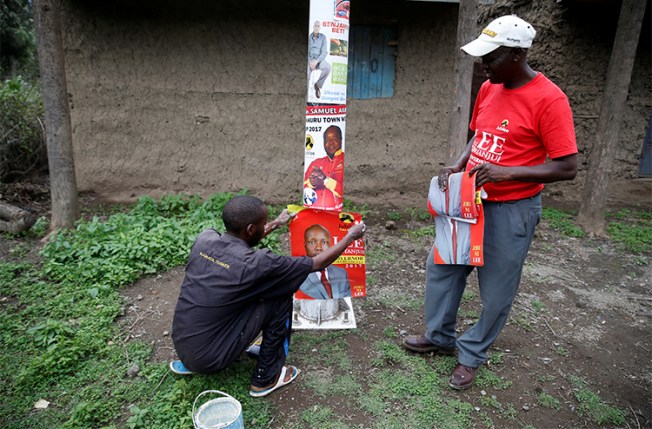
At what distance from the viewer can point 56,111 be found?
4.54 meters

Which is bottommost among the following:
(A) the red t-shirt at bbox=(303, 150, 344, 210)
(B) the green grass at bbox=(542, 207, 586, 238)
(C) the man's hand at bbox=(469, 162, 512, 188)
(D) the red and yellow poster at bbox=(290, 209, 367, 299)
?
(B) the green grass at bbox=(542, 207, 586, 238)

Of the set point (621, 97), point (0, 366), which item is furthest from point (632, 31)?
point (0, 366)

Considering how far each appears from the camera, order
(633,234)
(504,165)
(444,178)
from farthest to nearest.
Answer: (633,234), (444,178), (504,165)

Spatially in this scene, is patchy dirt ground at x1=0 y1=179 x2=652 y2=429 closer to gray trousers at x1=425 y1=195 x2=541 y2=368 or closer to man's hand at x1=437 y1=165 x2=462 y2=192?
gray trousers at x1=425 y1=195 x2=541 y2=368

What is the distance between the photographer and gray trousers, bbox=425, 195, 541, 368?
241 cm

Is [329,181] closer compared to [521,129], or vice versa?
[521,129]

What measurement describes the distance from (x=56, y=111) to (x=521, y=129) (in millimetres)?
4496

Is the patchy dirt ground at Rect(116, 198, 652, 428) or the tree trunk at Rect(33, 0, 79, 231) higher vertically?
the tree trunk at Rect(33, 0, 79, 231)

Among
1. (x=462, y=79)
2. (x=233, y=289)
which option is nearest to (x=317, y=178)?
(x=233, y=289)

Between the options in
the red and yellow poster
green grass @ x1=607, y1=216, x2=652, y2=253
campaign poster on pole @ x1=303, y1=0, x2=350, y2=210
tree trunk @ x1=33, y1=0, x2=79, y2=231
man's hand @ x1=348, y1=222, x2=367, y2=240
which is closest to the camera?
man's hand @ x1=348, y1=222, x2=367, y2=240

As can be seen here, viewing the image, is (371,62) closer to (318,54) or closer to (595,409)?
(318,54)

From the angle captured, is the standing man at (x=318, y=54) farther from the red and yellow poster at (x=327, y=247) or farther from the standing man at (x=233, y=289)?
the standing man at (x=233, y=289)

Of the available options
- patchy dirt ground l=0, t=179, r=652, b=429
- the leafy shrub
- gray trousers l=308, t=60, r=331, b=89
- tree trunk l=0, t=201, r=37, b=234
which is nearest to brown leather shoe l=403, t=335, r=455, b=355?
patchy dirt ground l=0, t=179, r=652, b=429

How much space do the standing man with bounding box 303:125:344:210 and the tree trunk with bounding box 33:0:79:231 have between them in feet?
10.5
